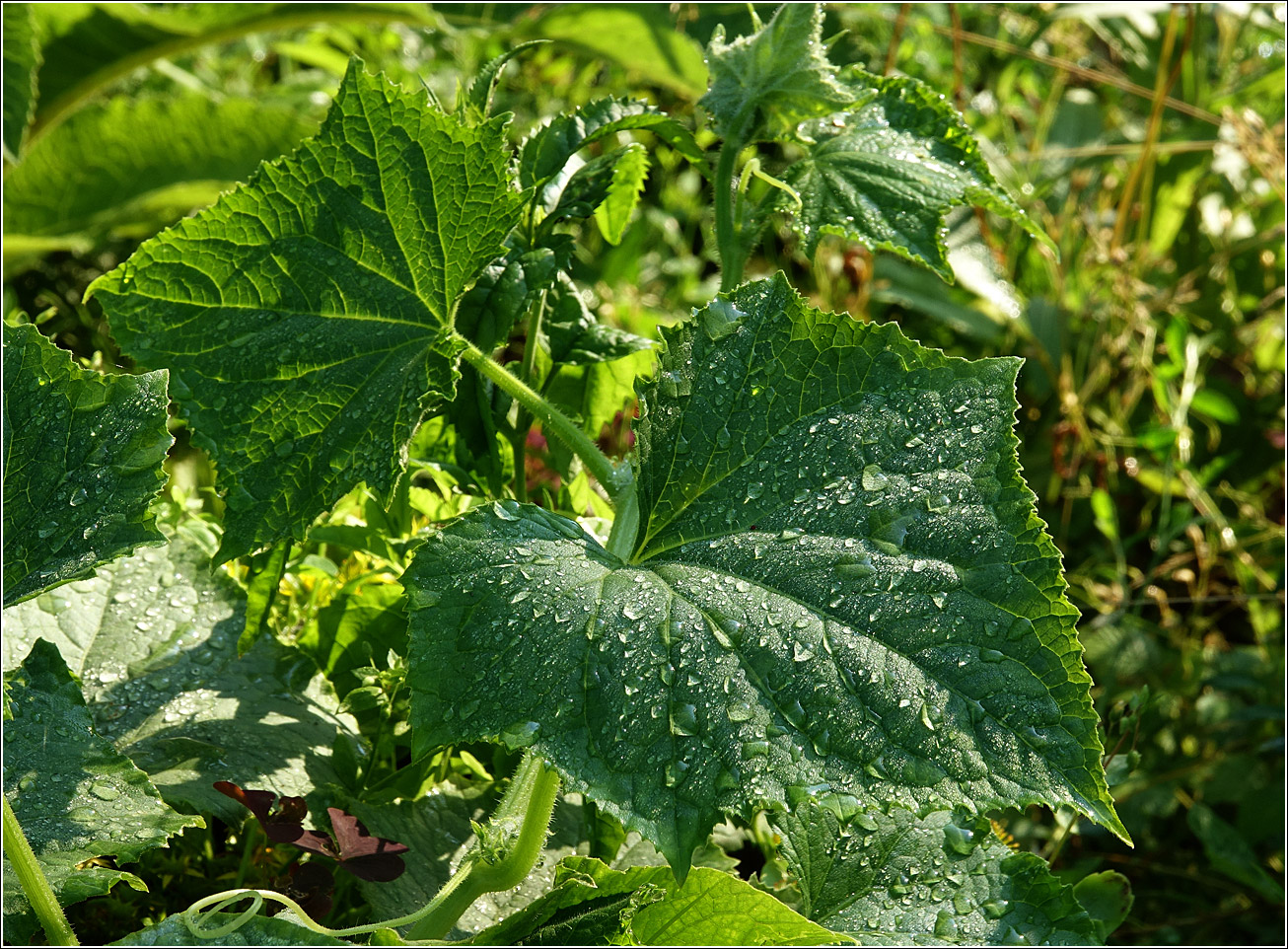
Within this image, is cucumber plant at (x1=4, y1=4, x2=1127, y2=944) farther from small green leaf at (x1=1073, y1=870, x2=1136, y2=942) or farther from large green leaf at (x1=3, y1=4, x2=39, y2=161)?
large green leaf at (x1=3, y1=4, x2=39, y2=161)

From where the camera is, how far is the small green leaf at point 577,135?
1282mm

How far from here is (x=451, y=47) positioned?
3.37m

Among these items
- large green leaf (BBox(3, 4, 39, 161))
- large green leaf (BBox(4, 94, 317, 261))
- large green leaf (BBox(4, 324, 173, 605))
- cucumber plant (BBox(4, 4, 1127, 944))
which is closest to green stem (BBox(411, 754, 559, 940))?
cucumber plant (BBox(4, 4, 1127, 944))

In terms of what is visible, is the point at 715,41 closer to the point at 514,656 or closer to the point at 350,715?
the point at 514,656

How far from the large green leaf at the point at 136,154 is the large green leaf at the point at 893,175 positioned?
4.22 feet

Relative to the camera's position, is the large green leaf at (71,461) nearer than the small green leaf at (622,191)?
Yes

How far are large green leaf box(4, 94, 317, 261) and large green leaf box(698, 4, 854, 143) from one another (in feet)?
4.33

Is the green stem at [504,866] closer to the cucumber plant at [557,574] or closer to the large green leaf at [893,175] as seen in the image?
the cucumber plant at [557,574]

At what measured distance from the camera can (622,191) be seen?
144cm

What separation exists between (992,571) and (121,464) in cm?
68

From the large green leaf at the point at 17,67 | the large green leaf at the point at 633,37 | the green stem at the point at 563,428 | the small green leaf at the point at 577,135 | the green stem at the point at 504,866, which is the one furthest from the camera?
the large green leaf at the point at 633,37

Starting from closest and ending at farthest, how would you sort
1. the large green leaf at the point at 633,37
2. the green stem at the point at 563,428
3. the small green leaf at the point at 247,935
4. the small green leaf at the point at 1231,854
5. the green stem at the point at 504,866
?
the small green leaf at the point at 247,935, the green stem at the point at 504,866, the green stem at the point at 563,428, the small green leaf at the point at 1231,854, the large green leaf at the point at 633,37

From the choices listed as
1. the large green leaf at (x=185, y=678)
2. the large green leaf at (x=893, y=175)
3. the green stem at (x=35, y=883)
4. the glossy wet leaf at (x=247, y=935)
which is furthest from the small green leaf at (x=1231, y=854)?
the green stem at (x=35, y=883)

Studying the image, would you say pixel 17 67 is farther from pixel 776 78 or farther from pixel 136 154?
pixel 776 78
